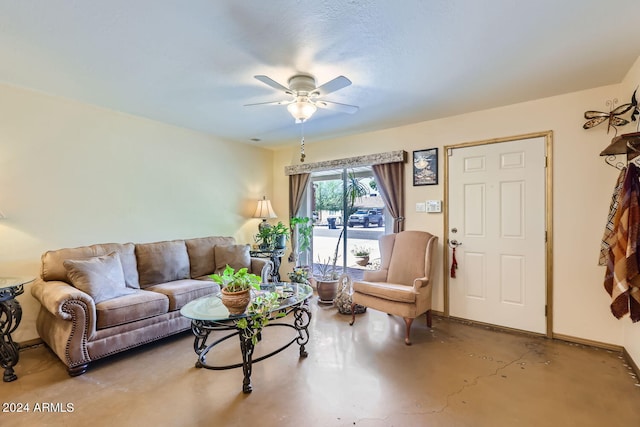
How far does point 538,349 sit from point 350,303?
1.93 metres

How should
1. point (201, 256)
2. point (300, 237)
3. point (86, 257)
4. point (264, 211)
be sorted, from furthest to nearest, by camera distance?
point (300, 237) < point (264, 211) < point (201, 256) < point (86, 257)

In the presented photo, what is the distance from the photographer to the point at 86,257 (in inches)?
117

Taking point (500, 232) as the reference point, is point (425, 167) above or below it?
above

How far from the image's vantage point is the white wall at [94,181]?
9.10 ft

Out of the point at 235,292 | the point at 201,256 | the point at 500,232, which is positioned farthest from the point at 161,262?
the point at 500,232

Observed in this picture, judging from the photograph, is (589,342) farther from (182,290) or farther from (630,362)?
(182,290)

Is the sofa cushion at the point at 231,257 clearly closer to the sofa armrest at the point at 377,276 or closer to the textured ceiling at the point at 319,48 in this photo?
the sofa armrest at the point at 377,276

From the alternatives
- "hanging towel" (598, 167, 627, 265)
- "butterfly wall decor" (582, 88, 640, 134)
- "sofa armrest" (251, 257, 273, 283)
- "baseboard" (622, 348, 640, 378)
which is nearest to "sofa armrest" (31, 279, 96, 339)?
"sofa armrest" (251, 257, 273, 283)

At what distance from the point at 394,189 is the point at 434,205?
0.56 m

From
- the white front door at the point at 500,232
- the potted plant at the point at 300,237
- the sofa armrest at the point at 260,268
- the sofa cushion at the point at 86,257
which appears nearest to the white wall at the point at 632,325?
the white front door at the point at 500,232

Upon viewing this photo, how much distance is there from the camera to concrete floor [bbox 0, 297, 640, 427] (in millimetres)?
1833

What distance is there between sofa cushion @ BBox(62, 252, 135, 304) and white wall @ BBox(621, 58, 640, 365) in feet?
14.4

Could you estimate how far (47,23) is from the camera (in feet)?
6.02

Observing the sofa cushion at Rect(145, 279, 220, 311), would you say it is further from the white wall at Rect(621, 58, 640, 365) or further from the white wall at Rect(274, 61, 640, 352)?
the white wall at Rect(621, 58, 640, 365)
